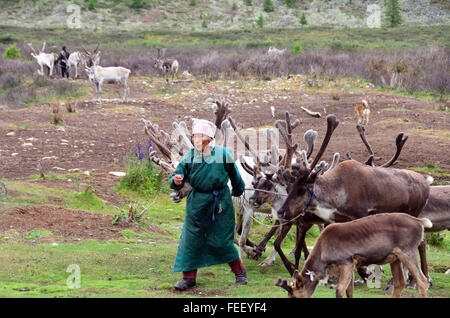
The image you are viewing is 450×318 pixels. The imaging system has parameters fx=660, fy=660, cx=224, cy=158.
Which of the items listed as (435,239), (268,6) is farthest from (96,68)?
(268,6)

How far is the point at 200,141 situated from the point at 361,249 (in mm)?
2110

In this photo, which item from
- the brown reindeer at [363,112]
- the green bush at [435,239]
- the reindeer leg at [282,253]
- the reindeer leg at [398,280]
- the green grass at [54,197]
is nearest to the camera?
the reindeer leg at [398,280]

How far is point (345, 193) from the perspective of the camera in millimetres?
7734

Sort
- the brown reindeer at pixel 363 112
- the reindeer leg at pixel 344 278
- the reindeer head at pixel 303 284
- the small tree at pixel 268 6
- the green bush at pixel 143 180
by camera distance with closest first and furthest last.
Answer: the reindeer leg at pixel 344 278 < the reindeer head at pixel 303 284 < the green bush at pixel 143 180 < the brown reindeer at pixel 363 112 < the small tree at pixel 268 6

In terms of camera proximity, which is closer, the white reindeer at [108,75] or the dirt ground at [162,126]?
the dirt ground at [162,126]

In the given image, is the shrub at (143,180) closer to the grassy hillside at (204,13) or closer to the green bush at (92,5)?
the grassy hillside at (204,13)

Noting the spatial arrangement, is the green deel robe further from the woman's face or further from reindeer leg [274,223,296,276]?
reindeer leg [274,223,296,276]

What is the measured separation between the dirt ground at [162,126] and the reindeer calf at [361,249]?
470cm

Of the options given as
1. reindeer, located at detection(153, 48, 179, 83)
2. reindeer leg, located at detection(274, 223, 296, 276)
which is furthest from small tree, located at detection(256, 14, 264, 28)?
A: reindeer leg, located at detection(274, 223, 296, 276)

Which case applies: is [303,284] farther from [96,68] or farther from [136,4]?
[136,4]

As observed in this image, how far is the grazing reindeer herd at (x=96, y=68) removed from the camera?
29355 millimetres

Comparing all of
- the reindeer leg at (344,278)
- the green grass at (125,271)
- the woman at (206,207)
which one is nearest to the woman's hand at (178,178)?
the woman at (206,207)

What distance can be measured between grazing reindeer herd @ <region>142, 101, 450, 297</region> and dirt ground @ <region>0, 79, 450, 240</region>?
9.06 ft

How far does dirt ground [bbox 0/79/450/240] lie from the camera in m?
15.2
